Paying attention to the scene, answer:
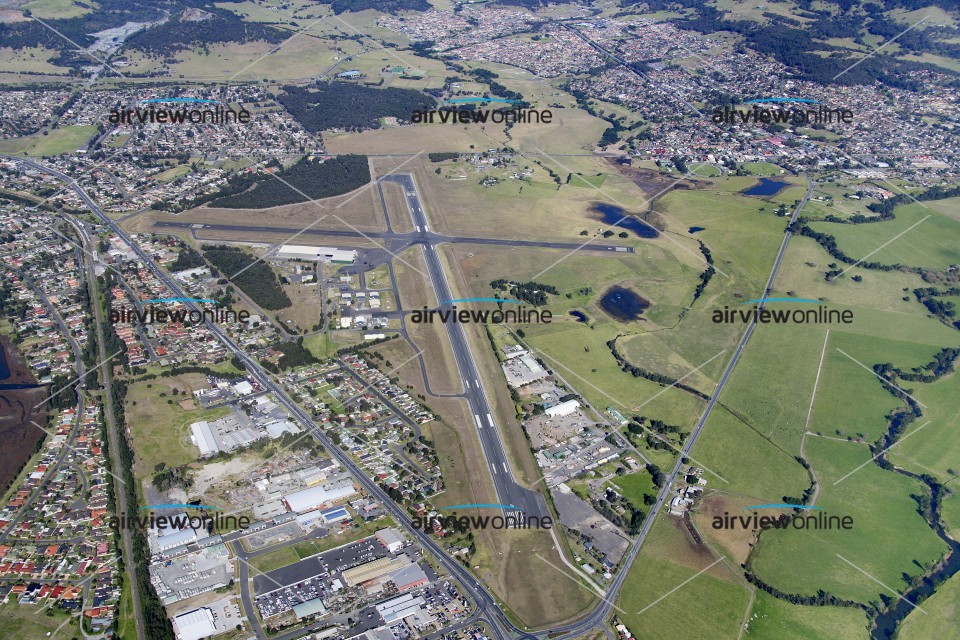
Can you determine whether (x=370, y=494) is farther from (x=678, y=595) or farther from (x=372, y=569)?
(x=678, y=595)

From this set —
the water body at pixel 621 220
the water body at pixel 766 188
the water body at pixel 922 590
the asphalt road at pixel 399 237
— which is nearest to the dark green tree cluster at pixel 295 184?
the asphalt road at pixel 399 237

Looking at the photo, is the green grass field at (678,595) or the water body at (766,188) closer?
the green grass field at (678,595)

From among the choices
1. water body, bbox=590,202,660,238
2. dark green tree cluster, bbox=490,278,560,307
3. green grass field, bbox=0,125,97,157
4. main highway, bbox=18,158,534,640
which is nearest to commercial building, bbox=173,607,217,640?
main highway, bbox=18,158,534,640

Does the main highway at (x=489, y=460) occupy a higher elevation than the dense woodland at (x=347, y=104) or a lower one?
lower

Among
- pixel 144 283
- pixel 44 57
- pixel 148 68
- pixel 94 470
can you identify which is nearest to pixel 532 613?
pixel 94 470

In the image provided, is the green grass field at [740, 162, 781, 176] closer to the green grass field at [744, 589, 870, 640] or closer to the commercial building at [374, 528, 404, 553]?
the green grass field at [744, 589, 870, 640]

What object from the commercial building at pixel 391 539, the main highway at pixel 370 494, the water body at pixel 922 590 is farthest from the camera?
the commercial building at pixel 391 539

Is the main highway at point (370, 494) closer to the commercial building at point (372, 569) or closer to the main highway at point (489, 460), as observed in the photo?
the main highway at point (489, 460)

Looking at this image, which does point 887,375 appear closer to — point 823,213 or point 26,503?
point 823,213
